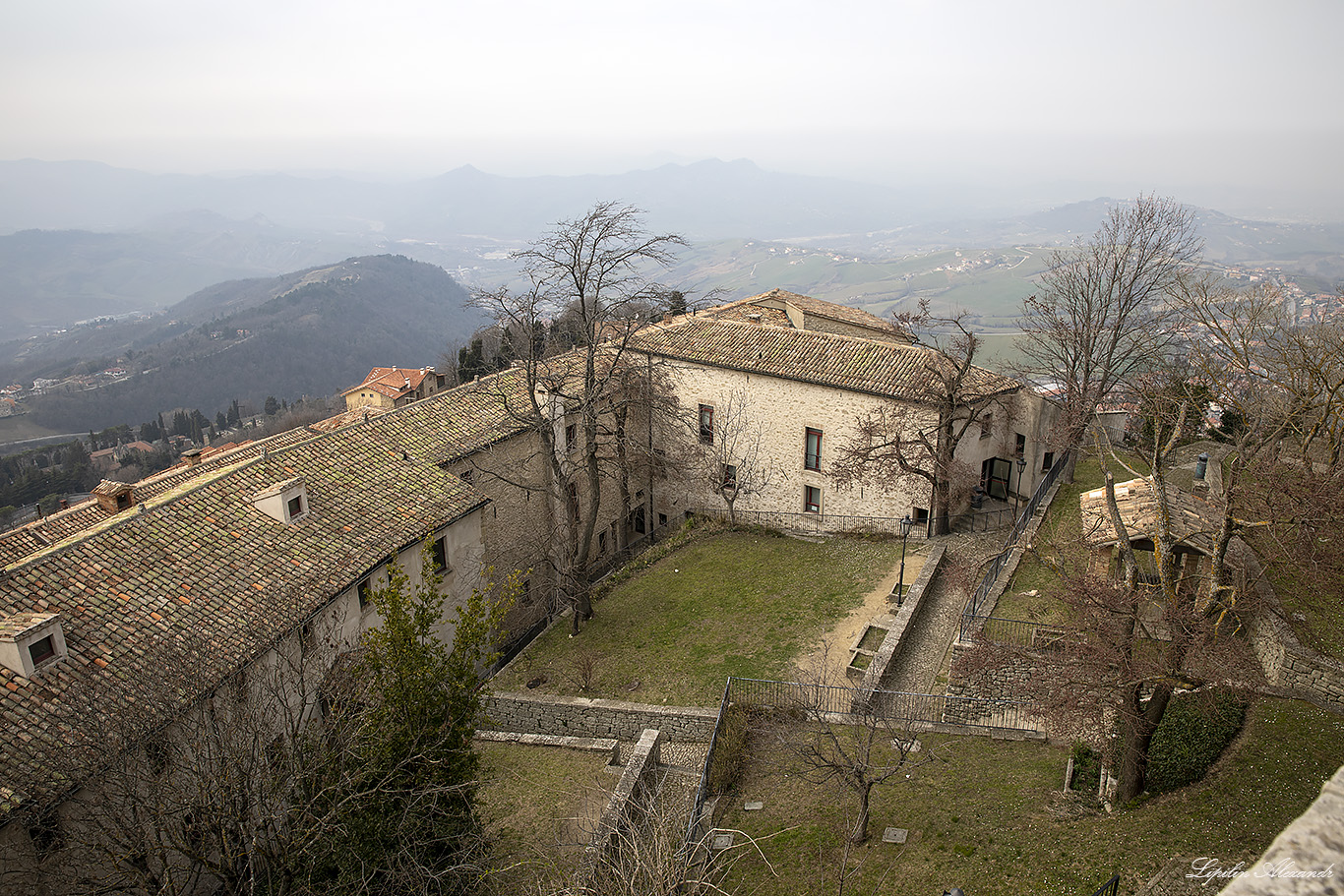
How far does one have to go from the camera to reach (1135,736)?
11.1m

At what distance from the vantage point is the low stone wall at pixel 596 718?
55.9ft

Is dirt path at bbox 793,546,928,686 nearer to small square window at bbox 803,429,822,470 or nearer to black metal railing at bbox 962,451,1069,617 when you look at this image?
black metal railing at bbox 962,451,1069,617

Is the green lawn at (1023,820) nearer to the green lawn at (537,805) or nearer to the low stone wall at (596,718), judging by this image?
the low stone wall at (596,718)

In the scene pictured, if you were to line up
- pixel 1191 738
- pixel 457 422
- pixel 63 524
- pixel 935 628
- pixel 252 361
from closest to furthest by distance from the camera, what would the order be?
pixel 1191 738, pixel 935 628, pixel 63 524, pixel 457 422, pixel 252 361

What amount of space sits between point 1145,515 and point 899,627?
6126mm

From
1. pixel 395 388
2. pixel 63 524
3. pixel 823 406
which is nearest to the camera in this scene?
pixel 63 524

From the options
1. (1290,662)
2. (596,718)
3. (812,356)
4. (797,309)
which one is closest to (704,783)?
(596,718)

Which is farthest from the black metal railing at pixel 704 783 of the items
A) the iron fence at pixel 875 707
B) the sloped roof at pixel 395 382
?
the sloped roof at pixel 395 382

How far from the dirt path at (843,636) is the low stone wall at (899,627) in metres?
0.55

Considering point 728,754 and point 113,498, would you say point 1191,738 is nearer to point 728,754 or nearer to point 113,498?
point 728,754

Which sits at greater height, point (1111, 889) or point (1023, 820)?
point (1111, 889)

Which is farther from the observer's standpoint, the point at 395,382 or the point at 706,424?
the point at 395,382

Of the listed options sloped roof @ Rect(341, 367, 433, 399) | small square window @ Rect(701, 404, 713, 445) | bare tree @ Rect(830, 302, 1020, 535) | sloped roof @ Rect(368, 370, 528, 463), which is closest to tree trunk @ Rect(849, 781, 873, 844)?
sloped roof @ Rect(368, 370, 528, 463)

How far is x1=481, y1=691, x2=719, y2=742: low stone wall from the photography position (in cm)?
1705
